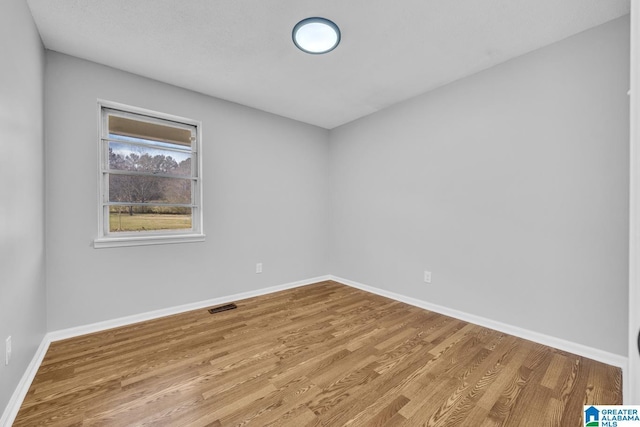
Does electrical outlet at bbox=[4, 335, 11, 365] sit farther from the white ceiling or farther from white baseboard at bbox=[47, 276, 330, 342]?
the white ceiling

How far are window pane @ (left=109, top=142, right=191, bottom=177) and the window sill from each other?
69 centimetres

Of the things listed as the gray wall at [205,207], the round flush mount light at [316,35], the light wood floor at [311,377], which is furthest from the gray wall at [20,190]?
the round flush mount light at [316,35]

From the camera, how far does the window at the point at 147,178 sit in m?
2.73

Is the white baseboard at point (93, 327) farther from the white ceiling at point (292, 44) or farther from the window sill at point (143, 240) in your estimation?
the white ceiling at point (292, 44)

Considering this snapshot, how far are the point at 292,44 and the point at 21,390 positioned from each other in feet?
9.85

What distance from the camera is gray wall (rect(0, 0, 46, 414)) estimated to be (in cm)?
154

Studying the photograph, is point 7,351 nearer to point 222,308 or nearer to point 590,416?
point 222,308

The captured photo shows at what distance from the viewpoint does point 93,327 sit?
259cm

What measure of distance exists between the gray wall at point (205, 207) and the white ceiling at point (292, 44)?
→ 278mm

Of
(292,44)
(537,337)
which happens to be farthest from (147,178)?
(537,337)

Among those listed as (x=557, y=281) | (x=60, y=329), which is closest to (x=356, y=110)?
(x=557, y=281)

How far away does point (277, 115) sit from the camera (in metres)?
3.87
